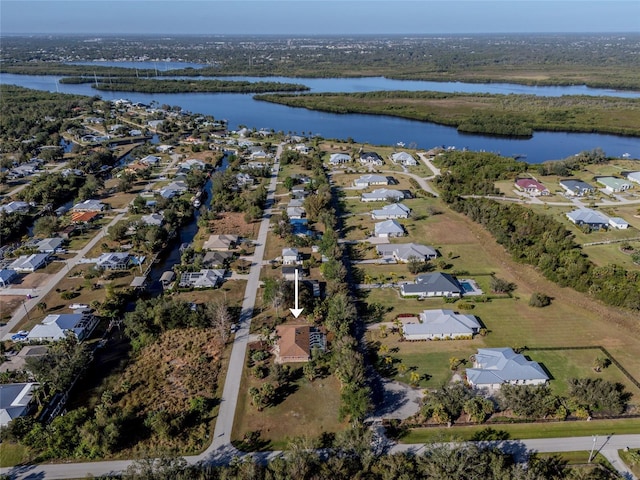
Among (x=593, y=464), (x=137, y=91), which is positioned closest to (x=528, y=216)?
(x=593, y=464)

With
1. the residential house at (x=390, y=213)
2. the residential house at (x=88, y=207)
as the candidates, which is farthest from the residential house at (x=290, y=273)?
the residential house at (x=88, y=207)

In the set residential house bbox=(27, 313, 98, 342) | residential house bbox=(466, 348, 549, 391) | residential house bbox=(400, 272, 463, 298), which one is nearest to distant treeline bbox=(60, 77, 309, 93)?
residential house bbox=(400, 272, 463, 298)

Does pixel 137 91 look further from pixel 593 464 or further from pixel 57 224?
pixel 593 464

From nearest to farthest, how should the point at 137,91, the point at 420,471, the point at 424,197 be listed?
the point at 420,471
the point at 424,197
the point at 137,91

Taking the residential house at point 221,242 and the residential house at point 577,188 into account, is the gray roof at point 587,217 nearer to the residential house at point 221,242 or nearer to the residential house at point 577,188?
the residential house at point 577,188

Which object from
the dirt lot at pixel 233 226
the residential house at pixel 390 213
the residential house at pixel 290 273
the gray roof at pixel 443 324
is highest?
the residential house at pixel 390 213

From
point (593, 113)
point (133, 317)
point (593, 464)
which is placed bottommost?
point (593, 464)

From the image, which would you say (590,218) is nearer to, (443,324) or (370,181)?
(370,181)
